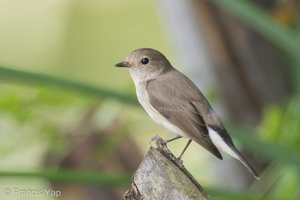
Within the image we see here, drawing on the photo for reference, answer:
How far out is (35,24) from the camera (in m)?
6.73

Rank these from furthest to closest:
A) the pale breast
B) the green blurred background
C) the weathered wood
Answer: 1. the green blurred background
2. the pale breast
3. the weathered wood

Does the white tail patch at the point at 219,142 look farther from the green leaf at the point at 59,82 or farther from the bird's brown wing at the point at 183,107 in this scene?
the green leaf at the point at 59,82

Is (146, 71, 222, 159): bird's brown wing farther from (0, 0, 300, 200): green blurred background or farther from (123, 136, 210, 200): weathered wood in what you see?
(123, 136, 210, 200): weathered wood

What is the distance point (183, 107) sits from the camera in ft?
6.75

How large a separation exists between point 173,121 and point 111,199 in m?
1.78

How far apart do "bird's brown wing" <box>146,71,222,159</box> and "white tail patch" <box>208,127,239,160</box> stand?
0.7 inches

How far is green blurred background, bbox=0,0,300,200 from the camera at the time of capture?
2385 mm

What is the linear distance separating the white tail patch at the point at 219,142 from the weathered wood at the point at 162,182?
0.40 m

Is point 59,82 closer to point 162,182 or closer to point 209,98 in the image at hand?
point 162,182

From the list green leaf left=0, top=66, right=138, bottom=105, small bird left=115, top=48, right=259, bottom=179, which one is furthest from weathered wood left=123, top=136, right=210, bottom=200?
green leaf left=0, top=66, right=138, bottom=105

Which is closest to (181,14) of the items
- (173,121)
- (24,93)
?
(24,93)

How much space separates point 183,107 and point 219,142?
0.48 feet

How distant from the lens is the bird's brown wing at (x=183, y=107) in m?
2.02

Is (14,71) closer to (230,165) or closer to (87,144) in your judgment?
(87,144)
